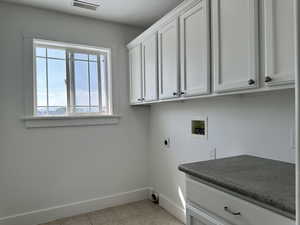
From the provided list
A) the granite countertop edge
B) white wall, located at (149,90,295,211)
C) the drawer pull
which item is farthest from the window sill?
the drawer pull

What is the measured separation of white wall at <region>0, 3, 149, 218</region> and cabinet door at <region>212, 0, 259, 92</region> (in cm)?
175

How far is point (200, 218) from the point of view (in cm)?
135

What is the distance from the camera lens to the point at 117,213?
9.15 ft

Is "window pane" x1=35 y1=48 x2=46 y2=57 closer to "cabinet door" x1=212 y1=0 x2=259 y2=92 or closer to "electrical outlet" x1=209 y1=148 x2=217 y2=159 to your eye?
"cabinet door" x1=212 y1=0 x2=259 y2=92

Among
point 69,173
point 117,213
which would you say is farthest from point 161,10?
point 117,213

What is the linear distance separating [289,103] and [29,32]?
275 centimetres

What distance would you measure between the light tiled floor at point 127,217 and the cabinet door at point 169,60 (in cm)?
149

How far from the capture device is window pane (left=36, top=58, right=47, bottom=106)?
104 inches

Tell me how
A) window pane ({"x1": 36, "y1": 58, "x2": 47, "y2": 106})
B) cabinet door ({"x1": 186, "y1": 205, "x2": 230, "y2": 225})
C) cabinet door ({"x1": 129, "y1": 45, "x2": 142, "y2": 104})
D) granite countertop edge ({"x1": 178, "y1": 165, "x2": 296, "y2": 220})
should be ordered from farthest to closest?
cabinet door ({"x1": 129, "y1": 45, "x2": 142, "y2": 104}) < window pane ({"x1": 36, "y1": 58, "x2": 47, "y2": 106}) < cabinet door ({"x1": 186, "y1": 205, "x2": 230, "y2": 225}) < granite countertop edge ({"x1": 178, "y1": 165, "x2": 296, "y2": 220})

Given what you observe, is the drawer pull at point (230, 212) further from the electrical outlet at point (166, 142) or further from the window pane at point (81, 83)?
the window pane at point (81, 83)

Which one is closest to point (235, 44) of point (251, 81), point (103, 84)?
point (251, 81)

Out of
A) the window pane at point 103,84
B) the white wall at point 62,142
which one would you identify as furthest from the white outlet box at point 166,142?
the window pane at point 103,84

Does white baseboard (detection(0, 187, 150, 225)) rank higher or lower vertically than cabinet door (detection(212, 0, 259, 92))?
lower

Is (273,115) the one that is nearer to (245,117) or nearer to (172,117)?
(245,117)
